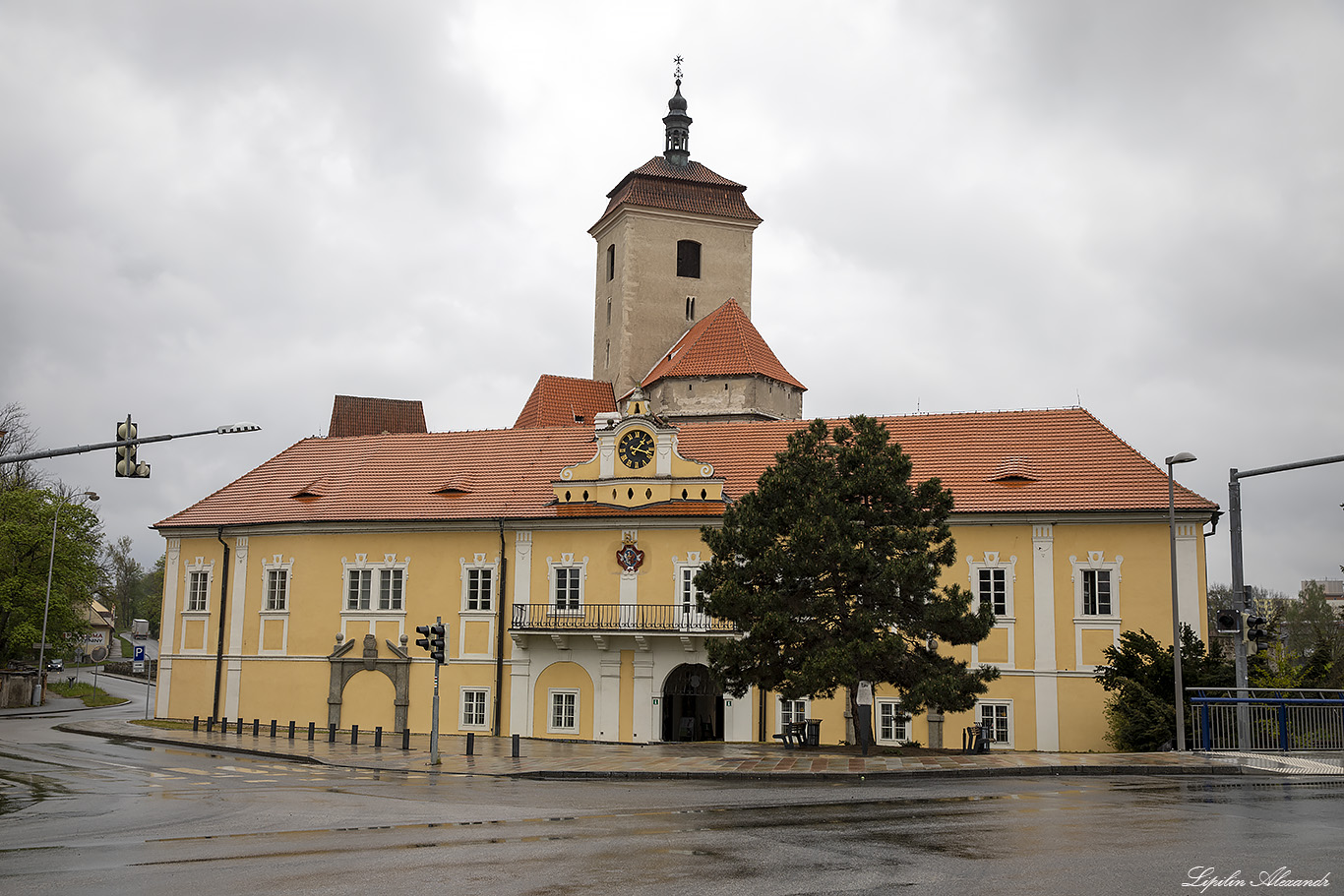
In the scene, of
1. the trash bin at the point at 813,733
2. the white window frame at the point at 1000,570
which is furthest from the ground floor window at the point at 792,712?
the white window frame at the point at 1000,570

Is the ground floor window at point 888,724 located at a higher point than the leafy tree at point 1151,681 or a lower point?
lower

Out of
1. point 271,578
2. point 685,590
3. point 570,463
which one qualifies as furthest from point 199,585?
point 685,590

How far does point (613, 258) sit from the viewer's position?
227ft

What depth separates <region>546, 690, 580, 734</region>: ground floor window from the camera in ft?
124

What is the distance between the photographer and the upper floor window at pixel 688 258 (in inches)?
2680

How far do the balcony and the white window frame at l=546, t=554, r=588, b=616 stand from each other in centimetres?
5

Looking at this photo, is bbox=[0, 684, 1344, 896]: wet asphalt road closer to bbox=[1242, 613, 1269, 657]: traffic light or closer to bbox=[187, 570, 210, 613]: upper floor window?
bbox=[1242, 613, 1269, 657]: traffic light

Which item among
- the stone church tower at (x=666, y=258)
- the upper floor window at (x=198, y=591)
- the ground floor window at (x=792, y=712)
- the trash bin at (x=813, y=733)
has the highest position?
the stone church tower at (x=666, y=258)

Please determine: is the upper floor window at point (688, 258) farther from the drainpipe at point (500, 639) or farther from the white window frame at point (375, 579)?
the white window frame at point (375, 579)

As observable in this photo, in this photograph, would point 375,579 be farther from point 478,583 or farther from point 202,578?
point 202,578

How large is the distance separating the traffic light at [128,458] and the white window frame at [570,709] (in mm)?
17752

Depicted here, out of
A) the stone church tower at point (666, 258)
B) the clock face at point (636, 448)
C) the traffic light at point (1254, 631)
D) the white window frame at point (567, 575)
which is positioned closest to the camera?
the traffic light at point (1254, 631)

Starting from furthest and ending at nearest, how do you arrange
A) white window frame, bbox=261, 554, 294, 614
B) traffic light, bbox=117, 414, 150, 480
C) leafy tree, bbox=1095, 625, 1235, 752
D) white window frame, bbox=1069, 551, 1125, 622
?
white window frame, bbox=261, 554, 294, 614
white window frame, bbox=1069, 551, 1125, 622
leafy tree, bbox=1095, 625, 1235, 752
traffic light, bbox=117, 414, 150, 480

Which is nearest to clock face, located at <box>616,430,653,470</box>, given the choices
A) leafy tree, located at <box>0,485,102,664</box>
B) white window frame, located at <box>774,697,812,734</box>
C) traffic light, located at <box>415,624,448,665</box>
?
white window frame, located at <box>774,697,812,734</box>
